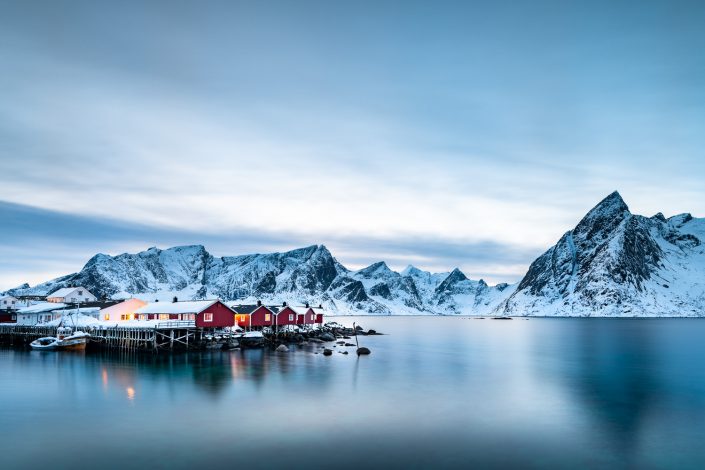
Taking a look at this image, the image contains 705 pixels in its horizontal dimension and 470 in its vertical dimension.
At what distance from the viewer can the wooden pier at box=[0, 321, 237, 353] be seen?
257ft

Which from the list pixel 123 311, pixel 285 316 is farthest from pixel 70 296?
pixel 285 316

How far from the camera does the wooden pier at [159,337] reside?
78.2 meters

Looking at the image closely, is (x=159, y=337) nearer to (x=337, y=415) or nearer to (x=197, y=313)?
(x=197, y=313)

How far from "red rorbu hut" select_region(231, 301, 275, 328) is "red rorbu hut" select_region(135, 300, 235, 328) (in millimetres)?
6481

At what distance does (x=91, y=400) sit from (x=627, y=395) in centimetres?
4682

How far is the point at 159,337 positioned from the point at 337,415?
179 feet

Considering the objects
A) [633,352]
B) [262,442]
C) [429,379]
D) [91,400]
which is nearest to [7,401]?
[91,400]

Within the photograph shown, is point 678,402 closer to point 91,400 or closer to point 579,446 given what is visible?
point 579,446

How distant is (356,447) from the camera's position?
29.1m

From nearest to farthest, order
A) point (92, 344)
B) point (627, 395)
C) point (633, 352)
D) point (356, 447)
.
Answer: point (356, 447) → point (627, 395) → point (92, 344) → point (633, 352)

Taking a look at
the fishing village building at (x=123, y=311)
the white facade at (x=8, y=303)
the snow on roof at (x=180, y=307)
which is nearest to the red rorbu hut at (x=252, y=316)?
the snow on roof at (x=180, y=307)

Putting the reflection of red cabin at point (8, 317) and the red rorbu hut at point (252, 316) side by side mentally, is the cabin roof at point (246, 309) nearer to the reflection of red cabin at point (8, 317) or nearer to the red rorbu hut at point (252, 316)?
the red rorbu hut at point (252, 316)

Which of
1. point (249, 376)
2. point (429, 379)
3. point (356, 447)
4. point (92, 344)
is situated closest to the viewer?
point (356, 447)

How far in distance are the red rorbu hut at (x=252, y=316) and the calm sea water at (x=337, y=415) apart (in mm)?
29606
